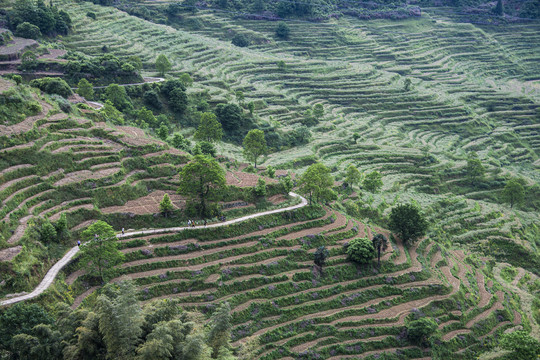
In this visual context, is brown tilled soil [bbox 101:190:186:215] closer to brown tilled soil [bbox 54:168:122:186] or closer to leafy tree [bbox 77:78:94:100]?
brown tilled soil [bbox 54:168:122:186]

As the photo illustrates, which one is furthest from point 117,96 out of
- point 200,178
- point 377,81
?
point 377,81

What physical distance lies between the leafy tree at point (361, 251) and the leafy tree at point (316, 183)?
27.4 feet

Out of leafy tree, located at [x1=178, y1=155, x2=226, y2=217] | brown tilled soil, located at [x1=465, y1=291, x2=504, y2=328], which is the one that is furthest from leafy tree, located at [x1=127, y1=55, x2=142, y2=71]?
brown tilled soil, located at [x1=465, y1=291, x2=504, y2=328]

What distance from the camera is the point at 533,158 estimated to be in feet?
326

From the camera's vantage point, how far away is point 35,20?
9238 cm

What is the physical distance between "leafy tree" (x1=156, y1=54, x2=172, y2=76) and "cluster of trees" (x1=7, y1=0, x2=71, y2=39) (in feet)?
80.3

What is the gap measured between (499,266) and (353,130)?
137ft

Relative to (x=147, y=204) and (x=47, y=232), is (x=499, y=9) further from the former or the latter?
(x=47, y=232)

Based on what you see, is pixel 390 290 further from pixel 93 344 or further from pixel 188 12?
pixel 188 12

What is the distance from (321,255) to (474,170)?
166 feet

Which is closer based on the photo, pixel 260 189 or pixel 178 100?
pixel 260 189

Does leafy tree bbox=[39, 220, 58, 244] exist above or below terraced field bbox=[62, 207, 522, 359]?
above

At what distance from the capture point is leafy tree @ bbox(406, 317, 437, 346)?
4034 centimetres

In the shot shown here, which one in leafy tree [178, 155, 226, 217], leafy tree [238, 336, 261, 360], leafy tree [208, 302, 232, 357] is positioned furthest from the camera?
leafy tree [178, 155, 226, 217]
